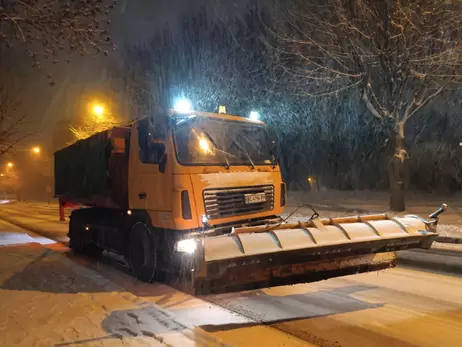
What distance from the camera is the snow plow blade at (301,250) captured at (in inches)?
208

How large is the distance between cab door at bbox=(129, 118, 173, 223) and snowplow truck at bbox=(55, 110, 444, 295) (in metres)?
0.02

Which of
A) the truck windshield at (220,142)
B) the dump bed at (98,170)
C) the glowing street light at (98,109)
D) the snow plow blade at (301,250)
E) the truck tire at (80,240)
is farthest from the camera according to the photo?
the glowing street light at (98,109)

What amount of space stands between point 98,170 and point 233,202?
3705 mm

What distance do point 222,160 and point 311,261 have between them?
7.78ft

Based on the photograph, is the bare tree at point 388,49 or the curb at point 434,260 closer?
the curb at point 434,260

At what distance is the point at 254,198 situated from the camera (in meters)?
7.66

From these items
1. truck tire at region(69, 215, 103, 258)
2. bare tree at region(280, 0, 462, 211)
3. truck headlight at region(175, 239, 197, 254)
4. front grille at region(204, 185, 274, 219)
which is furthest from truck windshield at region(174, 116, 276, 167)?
bare tree at region(280, 0, 462, 211)

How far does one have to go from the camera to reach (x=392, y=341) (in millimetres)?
4859

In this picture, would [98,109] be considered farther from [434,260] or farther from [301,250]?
[301,250]

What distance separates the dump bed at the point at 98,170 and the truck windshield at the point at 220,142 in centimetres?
162

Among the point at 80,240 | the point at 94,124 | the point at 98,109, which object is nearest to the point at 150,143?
the point at 80,240

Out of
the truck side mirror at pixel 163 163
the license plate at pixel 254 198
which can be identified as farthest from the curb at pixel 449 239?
the truck side mirror at pixel 163 163

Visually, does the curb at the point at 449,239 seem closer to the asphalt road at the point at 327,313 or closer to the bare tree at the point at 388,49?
the asphalt road at the point at 327,313

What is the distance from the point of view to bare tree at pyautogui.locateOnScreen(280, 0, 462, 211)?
1389 centimetres
